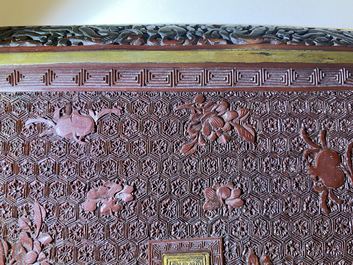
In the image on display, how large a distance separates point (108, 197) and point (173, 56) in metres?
0.26

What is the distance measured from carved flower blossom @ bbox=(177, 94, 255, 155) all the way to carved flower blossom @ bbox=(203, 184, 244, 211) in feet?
0.26

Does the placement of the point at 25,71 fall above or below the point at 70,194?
above

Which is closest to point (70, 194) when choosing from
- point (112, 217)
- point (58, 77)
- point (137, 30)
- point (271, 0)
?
point (112, 217)

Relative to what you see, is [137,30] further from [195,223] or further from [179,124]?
[195,223]

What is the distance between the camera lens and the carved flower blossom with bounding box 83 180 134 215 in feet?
2.67

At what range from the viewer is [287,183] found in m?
0.84

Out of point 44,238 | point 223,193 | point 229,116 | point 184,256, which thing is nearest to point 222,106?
point 229,116

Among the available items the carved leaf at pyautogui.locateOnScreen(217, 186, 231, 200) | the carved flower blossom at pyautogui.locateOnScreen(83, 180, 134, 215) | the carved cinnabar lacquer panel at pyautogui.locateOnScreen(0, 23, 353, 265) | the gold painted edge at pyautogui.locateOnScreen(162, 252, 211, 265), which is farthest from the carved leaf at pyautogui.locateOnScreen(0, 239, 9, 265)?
the carved leaf at pyautogui.locateOnScreen(217, 186, 231, 200)

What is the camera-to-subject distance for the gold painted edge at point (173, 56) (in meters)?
0.83

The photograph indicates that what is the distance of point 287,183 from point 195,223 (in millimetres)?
170

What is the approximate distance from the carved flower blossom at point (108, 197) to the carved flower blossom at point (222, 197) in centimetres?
13

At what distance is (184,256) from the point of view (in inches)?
31.8

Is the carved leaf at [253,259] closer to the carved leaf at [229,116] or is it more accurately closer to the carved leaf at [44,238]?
the carved leaf at [229,116]

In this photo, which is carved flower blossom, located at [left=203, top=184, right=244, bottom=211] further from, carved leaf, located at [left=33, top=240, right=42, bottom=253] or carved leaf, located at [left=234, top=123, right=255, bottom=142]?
carved leaf, located at [left=33, top=240, right=42, bottom=253]
